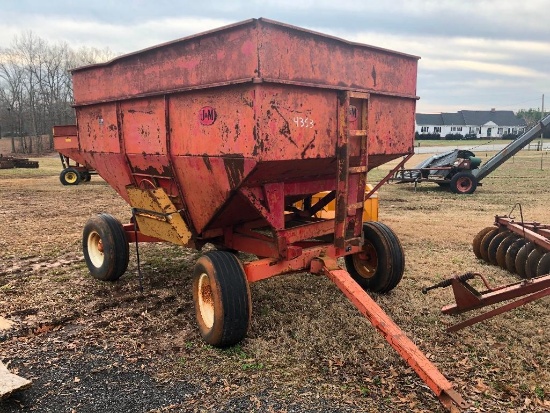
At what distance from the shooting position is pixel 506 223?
5672 mm

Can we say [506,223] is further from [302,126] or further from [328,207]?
[302,126]

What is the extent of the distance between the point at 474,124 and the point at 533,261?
81.0m

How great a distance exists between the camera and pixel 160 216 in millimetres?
4562

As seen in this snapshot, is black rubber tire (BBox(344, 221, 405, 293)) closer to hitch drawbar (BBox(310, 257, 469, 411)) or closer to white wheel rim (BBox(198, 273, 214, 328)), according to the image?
hitch drawbar (BBox(310, 257, 469, 411))

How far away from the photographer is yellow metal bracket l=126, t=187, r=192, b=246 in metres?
4.45

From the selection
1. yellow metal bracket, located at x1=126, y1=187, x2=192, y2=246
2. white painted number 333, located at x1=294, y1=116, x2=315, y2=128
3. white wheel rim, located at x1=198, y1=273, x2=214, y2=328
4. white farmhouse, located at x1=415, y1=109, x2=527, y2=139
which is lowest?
white wheel rim, located at x1=198, y1=273, x2=214, y2=328

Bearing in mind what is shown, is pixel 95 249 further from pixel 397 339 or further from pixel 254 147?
pixel 397 339

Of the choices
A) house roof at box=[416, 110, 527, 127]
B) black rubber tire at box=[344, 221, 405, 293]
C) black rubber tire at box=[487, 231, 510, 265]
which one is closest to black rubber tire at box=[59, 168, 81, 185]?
black rubber tire at box=[344, 221, 405, 293]

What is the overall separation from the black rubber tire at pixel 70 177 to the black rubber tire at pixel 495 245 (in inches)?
578

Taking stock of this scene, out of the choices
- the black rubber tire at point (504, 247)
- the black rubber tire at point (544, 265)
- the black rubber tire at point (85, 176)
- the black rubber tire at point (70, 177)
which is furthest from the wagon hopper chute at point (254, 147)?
the black rubber tire at point (85, 176)

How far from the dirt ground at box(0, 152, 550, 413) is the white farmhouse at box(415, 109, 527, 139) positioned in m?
77.1

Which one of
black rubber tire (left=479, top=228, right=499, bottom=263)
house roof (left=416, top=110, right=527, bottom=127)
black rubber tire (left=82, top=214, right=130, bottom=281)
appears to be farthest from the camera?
house roof (left=416, top=110, right=527, bottom=127)

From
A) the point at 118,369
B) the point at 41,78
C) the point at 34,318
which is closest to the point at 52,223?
the point at 34,318

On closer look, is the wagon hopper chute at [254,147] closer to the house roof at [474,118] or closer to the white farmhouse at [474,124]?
the white farmhouse at [474,124]
